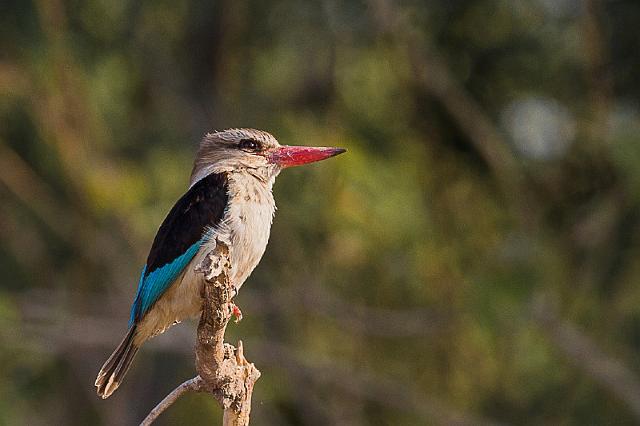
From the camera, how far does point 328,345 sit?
12375mm

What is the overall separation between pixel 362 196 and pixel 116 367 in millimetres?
4579

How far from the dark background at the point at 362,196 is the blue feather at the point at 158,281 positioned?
4.18 metres

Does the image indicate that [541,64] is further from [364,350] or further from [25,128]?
[25,128]

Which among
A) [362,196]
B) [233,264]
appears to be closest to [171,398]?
[233,264]

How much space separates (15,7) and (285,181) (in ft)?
8.03

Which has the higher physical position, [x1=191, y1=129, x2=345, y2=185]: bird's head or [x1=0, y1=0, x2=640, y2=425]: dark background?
[x1=0, y1=0, x2=640, y2=425]: dark background

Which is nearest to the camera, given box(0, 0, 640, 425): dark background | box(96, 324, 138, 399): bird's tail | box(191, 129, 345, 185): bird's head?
box(96, 324, 138, 399): bird's tail

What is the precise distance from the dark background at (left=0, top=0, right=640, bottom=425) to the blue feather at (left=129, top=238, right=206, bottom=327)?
4180mm

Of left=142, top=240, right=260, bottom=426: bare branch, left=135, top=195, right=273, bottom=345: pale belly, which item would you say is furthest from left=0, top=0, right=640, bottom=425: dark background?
left=142, top=240, right=260, bottom=426: bare branch

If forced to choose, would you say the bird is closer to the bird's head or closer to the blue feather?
the blue feather

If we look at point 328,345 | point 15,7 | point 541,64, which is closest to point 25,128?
point 15,7

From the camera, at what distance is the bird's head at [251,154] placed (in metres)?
6.22

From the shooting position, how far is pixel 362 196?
10109 millimetres

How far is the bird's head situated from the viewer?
20.4ft
